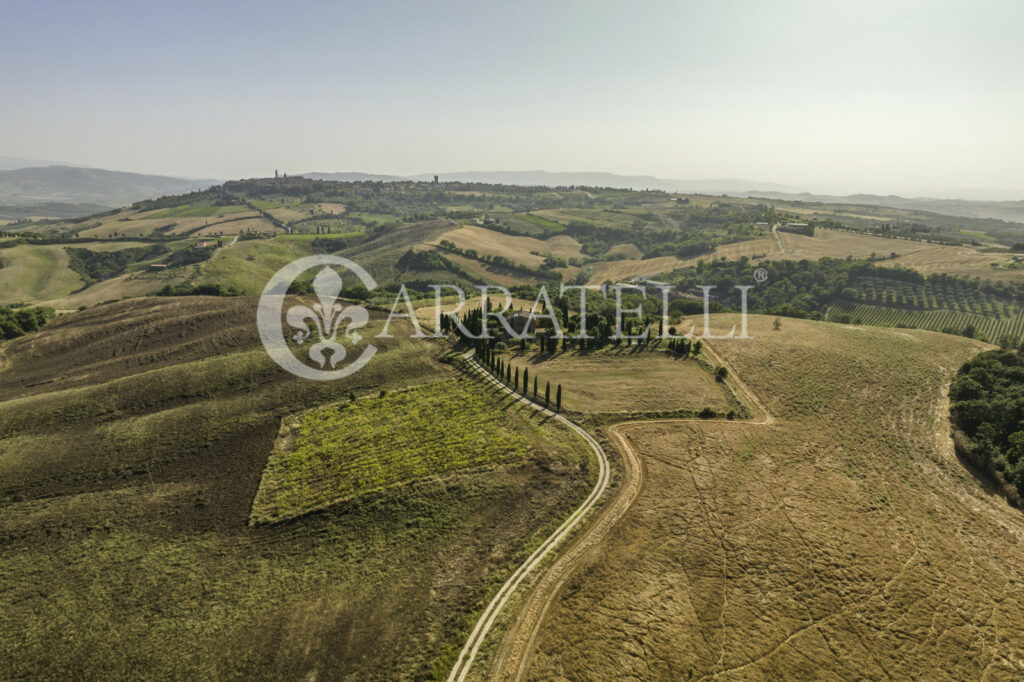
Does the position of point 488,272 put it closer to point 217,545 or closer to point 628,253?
point 628,253

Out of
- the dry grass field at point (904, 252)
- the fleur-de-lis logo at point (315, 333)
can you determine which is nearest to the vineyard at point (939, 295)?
the dry grass field at point (904, 252)

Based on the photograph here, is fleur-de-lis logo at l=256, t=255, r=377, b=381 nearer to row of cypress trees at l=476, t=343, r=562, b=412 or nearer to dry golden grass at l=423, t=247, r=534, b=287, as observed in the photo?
row of cypress trees at l=476, t=343, r=562, b=412

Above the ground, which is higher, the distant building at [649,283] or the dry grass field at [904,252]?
the dry grass field at [904,252]

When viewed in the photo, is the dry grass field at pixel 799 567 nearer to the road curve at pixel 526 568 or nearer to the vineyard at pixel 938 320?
the road curve at pixel 526 568

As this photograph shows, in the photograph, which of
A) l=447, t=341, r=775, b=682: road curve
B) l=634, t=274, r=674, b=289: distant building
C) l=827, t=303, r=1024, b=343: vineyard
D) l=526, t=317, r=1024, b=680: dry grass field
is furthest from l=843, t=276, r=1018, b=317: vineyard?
l=447, t=341, r=775, b=682: road curve

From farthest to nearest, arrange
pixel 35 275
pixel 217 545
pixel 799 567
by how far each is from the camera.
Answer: pixel 35 275 → pixel 217 545 → pixel 799 567

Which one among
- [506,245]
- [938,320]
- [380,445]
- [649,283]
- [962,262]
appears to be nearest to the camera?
[380,445]

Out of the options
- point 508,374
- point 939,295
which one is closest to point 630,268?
point 939,295
